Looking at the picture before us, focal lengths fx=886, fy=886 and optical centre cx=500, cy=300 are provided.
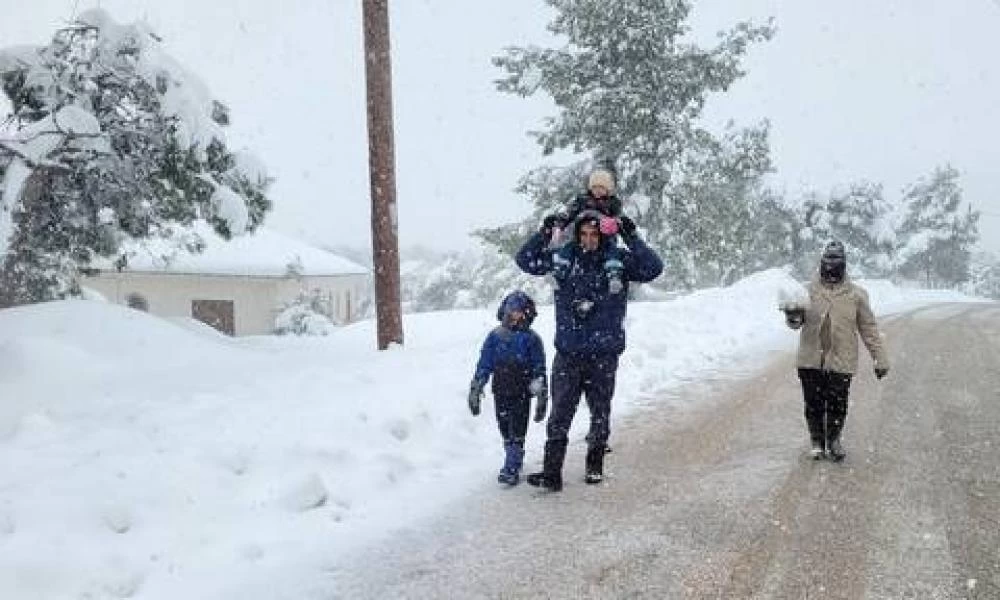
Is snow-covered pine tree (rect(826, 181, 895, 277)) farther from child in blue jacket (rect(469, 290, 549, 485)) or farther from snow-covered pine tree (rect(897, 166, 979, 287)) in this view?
child in blue jacket (rect(469, 290, 549, 485))

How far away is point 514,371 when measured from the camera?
6.45 metres

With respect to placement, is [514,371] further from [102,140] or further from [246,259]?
[246,259]

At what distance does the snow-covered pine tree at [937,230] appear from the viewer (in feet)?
222

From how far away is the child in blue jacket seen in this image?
6.45 metres

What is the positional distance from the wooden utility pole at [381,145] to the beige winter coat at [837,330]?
5039 mm

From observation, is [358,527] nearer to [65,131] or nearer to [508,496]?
[508,496]

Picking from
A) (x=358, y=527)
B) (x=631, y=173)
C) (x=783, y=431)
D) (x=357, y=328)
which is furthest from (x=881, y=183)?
(x=358, y=527)

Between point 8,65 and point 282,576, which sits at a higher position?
point 8,65

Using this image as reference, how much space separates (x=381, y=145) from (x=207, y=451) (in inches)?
213

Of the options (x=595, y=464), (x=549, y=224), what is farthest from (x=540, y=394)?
(x=549, y=224)

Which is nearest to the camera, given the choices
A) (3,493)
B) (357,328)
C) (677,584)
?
(677,584)

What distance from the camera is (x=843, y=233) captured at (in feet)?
183

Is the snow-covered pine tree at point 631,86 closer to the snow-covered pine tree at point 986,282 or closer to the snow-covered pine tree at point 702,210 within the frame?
the snow-covered pine tree at point 702,210

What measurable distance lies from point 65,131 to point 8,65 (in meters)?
1.22
